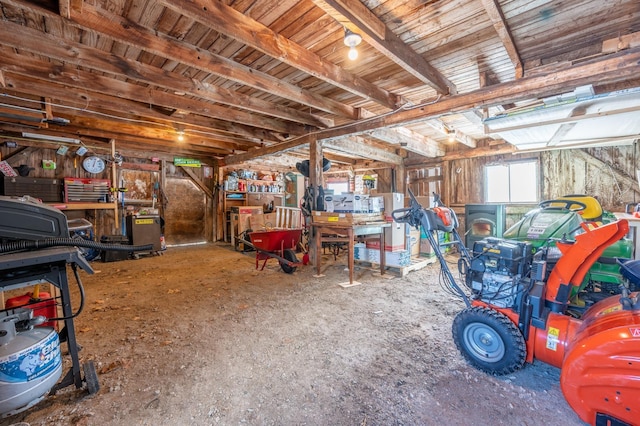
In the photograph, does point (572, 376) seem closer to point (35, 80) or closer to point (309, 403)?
point (309, 403)

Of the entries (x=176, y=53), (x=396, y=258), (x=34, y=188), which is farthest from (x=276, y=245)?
(x=34, y=188)

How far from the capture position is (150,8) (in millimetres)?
2096

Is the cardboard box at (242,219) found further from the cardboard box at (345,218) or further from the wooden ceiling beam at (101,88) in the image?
the cardboard box at (345,218)

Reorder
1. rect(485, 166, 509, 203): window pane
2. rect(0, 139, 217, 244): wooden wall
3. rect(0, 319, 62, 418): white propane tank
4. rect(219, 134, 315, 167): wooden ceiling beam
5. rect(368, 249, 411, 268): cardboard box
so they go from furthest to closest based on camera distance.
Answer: rect(485, 166, 509, 203): window pane
rect(0, 139, 217, 244): wooden wall
rect(219, 134, 315, 167): wooden ceiling beam
rect(368, 249, 411, 268): cardboard box
rect(0, 319, 62, 418): white propane tank

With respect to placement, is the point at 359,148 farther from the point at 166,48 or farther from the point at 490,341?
the point at 490,341

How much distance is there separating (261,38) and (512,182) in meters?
6.32

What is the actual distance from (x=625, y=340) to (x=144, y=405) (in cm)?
245

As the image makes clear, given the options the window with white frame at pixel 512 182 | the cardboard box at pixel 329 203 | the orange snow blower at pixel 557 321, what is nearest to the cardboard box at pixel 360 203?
the cardboard box at pixel 329 203

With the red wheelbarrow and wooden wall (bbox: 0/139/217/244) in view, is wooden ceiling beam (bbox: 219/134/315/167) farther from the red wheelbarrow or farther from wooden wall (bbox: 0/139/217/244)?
the red wheelbarrow

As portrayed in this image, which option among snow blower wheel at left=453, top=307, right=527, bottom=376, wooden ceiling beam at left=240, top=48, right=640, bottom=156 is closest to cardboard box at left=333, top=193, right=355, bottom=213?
wooden ceiling beam at left=240, top=48, right=640, bottom=156

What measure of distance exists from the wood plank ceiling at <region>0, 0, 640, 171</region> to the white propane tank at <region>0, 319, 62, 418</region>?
7.00ft

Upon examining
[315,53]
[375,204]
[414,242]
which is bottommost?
[414,242]

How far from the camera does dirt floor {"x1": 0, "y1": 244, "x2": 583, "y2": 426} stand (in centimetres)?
150

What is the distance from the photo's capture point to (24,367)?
133cm
